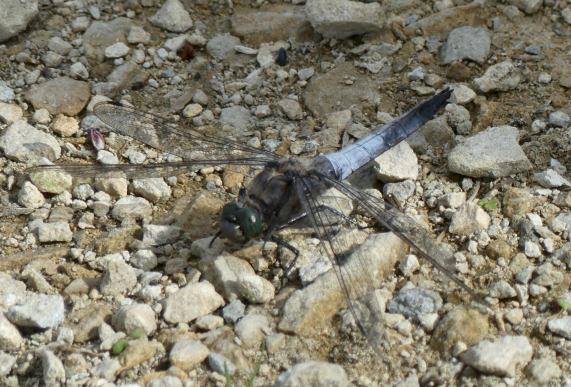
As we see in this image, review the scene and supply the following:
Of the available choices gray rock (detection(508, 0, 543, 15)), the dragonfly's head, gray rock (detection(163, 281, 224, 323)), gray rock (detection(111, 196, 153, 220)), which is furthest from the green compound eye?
gray rock (detection(508, 0, 543, 15))

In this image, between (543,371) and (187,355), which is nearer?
(543,371)

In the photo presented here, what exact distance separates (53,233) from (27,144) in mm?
691

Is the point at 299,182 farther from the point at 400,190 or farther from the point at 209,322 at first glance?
the point at 209,322

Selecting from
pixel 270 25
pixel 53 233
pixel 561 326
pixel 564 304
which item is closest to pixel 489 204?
pixel 564 304

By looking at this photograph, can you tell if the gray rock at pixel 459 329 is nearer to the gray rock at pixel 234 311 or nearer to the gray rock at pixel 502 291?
the gray rock at pixel 502 291

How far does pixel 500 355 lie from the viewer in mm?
3246

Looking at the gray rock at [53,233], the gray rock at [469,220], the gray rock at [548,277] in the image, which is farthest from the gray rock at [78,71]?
the gray rock at [548,277]

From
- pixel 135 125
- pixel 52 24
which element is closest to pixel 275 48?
pixel 135 125

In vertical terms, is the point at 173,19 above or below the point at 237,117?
above

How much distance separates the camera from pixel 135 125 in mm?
4621

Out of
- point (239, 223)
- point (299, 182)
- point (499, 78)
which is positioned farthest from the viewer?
point (499, 78)

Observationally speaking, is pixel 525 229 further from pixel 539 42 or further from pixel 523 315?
pixel 539 42

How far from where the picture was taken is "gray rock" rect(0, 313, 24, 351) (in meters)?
3.47

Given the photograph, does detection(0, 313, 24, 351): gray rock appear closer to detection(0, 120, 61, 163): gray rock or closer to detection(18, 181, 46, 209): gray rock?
detection(18, 181, 46, 209): gray rock
